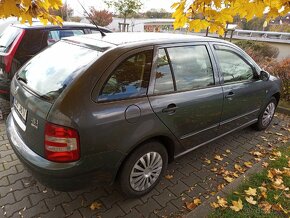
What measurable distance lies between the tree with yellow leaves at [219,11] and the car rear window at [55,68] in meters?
0.81

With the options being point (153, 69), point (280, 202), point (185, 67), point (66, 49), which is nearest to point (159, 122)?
point (153, 69)

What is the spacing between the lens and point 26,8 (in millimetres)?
1965

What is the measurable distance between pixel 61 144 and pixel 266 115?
12.3 ft

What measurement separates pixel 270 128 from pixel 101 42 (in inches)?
148

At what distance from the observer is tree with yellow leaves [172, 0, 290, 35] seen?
1.83 metres

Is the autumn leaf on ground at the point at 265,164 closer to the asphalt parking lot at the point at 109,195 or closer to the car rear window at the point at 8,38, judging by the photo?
the asphalt parking lot at the point at 109,195

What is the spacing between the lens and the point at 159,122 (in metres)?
2.55

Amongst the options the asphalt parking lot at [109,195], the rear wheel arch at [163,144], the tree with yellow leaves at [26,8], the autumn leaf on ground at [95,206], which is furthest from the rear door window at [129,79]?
the autumn leaf on ground at [95,206]

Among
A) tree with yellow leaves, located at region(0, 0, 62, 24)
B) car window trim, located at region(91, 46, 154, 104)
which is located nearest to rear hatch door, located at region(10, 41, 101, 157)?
car window trim, located at region(91, 46, 154, 104)

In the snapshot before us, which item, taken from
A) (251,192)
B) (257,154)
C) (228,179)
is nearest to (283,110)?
(257,154)

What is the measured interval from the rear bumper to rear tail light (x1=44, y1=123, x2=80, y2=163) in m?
0.06

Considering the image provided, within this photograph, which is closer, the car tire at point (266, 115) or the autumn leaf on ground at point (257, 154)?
the autumn leaf on ground at point (257, 154)

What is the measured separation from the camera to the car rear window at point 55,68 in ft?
7.36

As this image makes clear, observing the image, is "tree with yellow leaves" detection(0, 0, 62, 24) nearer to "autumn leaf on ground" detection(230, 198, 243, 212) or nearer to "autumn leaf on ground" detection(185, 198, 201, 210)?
"autumn leaf on ground" detection(185, 198, 201, 210)
